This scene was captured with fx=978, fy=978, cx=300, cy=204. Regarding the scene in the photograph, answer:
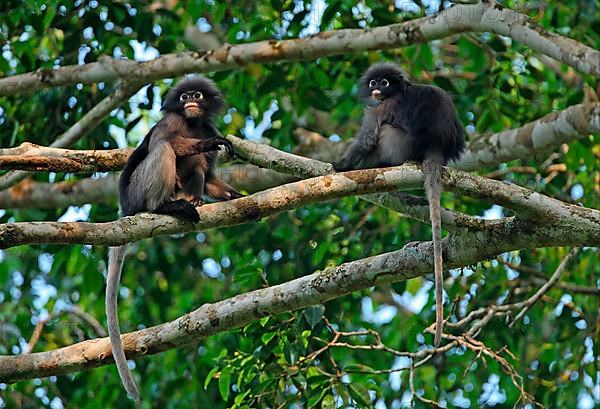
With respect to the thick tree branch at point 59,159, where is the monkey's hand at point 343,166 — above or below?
below

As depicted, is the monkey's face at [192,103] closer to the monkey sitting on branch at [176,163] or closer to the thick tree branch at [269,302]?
the monkey sitting on branch at [176,163]

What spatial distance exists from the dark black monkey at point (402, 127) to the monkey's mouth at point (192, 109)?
793 mm

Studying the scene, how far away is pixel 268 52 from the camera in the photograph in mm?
5398

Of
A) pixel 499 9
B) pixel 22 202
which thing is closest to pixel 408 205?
pixel 499 9

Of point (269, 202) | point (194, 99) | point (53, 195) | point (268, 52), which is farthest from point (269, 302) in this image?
point (53, 195)

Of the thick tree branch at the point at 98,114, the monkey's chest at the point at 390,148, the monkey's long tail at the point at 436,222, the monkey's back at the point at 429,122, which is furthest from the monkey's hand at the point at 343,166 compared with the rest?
the thick tree branch at the point at 98,114

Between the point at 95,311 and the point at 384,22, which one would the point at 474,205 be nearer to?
the point at 384,22

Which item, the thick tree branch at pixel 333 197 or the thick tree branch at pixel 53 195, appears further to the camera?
the thick tree branch at pixel 53 195

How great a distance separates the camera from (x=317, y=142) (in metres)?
6.64

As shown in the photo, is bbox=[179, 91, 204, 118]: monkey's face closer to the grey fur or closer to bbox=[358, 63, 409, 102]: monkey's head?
the grey fur

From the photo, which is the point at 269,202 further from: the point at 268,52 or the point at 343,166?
the point at 268,52

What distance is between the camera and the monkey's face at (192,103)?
16.7 ft

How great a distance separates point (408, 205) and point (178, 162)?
1239 millimetres

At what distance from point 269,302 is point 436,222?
2.45 feet
